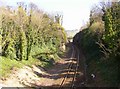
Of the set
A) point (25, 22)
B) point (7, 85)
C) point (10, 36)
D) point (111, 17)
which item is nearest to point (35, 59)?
point (25, 22)

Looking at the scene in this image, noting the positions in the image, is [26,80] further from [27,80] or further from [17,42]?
[17,42]

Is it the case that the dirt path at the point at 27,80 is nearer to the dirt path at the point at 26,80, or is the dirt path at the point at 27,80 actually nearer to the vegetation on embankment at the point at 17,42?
the dirt path at the point at 26,80

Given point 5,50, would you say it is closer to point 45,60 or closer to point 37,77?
point 37,77

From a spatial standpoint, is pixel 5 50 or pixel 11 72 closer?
pixel 11 72

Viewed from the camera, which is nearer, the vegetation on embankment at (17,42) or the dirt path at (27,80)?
the dirt path at (27,80)

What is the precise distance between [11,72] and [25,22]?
617 inches

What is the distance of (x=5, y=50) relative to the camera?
32.1 metres

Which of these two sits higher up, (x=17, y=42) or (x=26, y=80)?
(x=17, y=42)

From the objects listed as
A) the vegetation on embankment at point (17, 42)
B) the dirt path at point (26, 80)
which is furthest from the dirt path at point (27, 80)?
the vegetation on embankment at point (17, 42)

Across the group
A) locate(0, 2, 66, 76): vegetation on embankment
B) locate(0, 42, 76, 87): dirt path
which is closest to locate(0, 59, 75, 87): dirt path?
locate(0, 42, 76, 87): dirt path

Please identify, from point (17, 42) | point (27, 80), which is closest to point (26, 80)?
point (27, 80)

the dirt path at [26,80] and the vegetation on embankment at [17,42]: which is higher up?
the vegetation on embankment at [17,42]

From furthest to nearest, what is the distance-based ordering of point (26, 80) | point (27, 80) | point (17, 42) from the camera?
point (17, 42)
point (27, 80)
point (26, 80)

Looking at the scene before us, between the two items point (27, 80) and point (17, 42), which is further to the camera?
point (17, 42)
